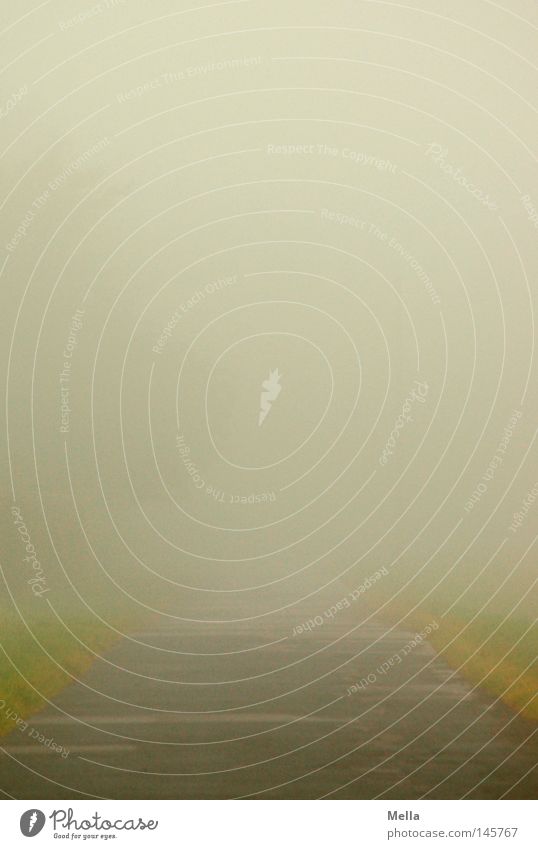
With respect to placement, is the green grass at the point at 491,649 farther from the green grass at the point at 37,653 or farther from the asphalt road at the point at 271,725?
the green grass at the point at 37,653

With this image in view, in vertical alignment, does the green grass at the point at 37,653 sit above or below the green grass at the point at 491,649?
below

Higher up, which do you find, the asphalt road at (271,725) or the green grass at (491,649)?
the green grass at (491,649)

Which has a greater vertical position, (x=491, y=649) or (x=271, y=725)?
(x=491, y=649)

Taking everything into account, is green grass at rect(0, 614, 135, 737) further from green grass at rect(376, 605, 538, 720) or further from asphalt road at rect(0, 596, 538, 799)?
green grass at rect(376, 605, 538, 720)

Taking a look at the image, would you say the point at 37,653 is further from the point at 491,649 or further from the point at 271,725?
the point at 491,649

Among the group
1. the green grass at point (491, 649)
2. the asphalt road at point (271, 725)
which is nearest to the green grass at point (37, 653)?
the asphalt road at point (271, 725)

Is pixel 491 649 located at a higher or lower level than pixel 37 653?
higher

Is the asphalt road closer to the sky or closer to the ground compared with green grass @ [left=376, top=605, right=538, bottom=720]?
closer to the ground

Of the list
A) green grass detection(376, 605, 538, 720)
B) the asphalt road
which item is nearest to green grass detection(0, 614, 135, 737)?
the asphalt road

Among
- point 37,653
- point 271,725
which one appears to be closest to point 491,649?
point 271,725
